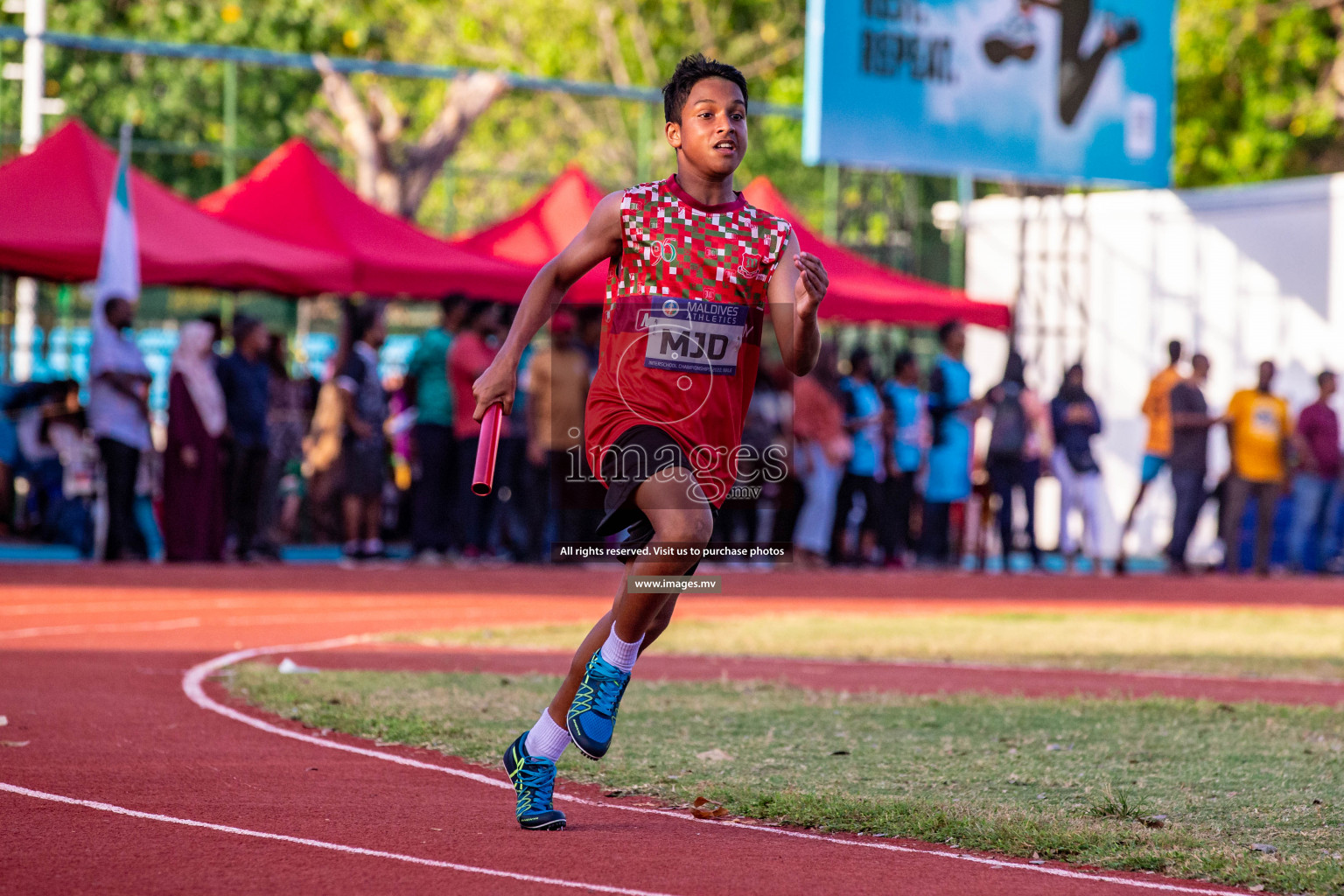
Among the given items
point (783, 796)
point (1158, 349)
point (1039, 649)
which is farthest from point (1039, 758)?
point (1158, 349)

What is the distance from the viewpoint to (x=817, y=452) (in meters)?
17.8

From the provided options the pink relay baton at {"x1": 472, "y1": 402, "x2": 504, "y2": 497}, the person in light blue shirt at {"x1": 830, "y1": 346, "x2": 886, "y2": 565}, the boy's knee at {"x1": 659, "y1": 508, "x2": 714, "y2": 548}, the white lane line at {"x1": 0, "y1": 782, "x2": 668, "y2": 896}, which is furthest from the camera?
the person in light blue shirt at {"x1": 830, "y1": 346, "x2": 886, "y2": 565}

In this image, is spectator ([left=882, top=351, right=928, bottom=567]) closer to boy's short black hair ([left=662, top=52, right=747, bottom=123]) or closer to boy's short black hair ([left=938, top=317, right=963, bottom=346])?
boy's short black hair ([left=938, top=317, right=963, bottom=346])

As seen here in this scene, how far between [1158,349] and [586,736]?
20.3m

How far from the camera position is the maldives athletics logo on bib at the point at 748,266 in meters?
5.74

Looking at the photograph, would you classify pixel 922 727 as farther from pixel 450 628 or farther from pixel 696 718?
pixel 450 628

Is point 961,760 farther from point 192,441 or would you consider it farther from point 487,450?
point 192,441

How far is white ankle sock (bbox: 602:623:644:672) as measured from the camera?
18.4 ft

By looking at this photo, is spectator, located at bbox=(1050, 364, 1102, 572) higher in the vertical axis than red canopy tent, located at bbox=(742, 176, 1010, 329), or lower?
lower

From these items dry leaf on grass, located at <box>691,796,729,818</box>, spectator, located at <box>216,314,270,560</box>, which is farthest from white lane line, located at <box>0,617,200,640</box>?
dry leaf on grass, located at <box>691,796,729,818</box>

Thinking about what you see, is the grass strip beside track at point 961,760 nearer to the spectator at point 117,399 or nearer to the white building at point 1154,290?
the spectator at point 117,399

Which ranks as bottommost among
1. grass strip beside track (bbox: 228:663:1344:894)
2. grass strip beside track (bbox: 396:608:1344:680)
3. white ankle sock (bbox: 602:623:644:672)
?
grass strip beside track (bbox: 228:663:1344:894)

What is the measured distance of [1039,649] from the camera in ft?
38.5

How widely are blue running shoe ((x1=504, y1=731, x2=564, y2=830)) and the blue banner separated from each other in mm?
16018
